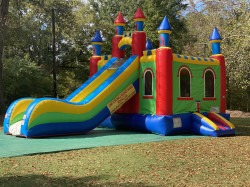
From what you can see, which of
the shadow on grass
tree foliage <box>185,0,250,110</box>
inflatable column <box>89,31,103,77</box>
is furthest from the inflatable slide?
the shadow on grass

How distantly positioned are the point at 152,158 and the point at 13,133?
18.8ft

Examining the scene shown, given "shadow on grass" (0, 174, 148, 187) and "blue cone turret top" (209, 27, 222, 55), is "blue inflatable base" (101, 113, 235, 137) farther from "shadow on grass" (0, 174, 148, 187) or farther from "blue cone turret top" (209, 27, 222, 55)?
"shadow on grass" (0, 174, 148, 187)

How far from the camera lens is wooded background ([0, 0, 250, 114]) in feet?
57.6

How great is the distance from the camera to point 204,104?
13469mm

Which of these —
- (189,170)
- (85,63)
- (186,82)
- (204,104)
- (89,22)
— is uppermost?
(89,22)

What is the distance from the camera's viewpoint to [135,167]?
664cm

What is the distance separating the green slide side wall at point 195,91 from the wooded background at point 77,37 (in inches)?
67.8

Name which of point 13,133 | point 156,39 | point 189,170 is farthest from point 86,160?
point 156,39

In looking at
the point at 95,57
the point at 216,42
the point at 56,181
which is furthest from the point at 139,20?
the point at 56,181

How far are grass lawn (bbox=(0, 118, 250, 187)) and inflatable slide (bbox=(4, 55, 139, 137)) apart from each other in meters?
2.82

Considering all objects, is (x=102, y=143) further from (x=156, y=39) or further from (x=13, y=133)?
(x=156, y=39)

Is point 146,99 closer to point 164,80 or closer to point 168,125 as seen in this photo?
point 164,80

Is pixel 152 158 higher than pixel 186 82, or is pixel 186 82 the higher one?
pixel 186 82

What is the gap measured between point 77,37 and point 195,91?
64.0 ft
